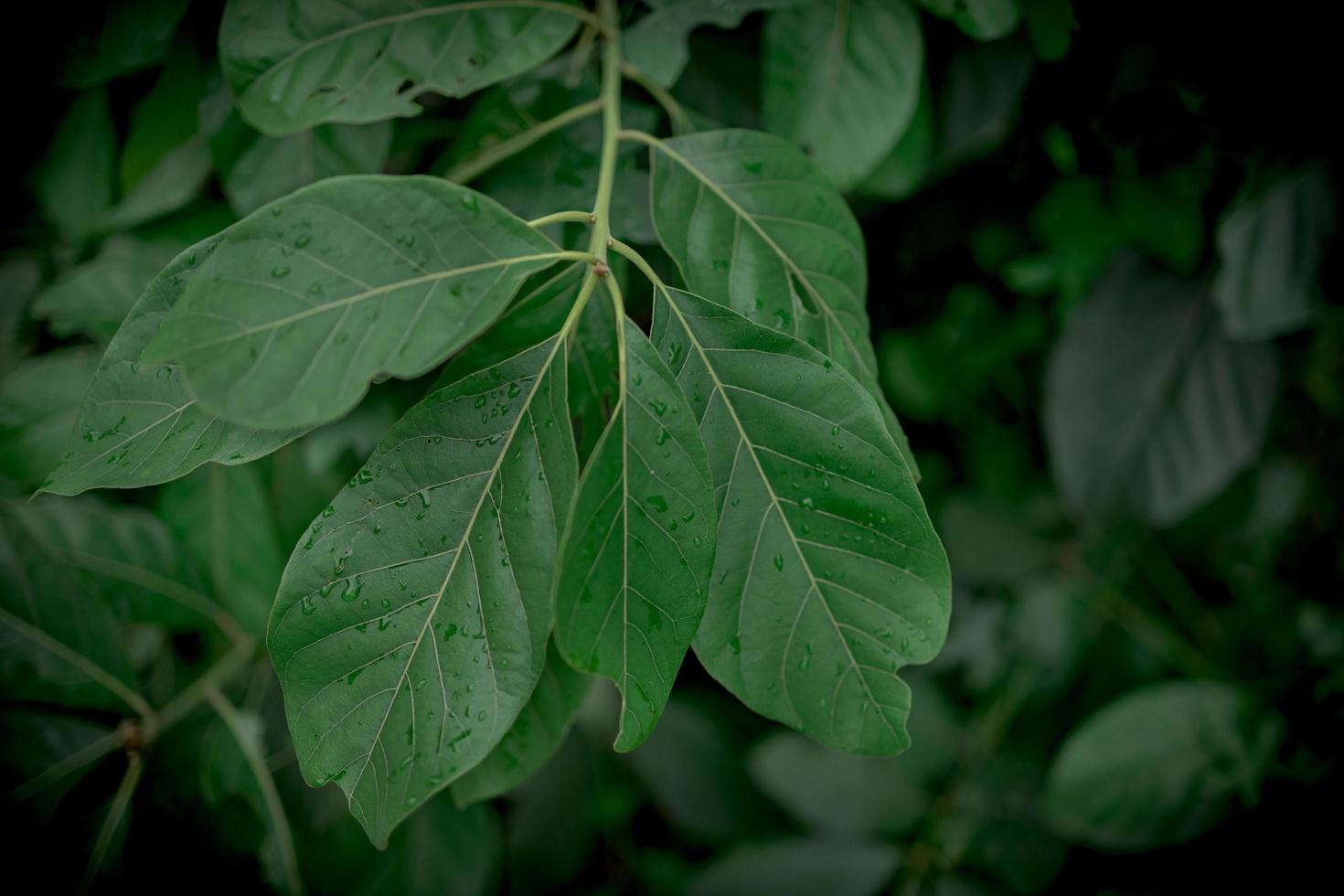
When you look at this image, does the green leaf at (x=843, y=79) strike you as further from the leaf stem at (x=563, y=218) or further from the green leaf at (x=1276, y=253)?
the green leaf at (x=1276, y=253)

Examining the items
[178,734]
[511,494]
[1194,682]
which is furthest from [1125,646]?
[178,734]

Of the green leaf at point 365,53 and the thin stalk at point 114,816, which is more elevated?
the green leaf at point 365,53

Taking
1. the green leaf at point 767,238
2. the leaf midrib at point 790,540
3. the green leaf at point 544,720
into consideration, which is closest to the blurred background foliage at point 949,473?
the green leaf at point 767,238

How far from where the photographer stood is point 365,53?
679mm

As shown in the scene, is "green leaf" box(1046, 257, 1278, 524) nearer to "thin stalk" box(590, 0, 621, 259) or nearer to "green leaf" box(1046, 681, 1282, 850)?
"green leaf" box(1046, 681, 1282, 850)

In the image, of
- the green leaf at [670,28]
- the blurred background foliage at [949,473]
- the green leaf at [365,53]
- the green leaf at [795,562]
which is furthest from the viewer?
the blurred background foliage at [949,473]

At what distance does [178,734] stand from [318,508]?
1.13ft

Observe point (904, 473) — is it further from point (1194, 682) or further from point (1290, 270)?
point (1194, 682)

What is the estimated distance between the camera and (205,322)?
1.42 feet

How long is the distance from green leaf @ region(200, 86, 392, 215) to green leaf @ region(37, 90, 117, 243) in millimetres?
309

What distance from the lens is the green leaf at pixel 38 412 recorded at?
888mm

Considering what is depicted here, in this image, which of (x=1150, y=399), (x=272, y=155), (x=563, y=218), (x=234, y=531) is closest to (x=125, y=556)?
(x=234, y=531)

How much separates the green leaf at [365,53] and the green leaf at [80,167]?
40 cm

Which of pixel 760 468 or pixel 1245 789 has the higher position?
pixel 760 468
